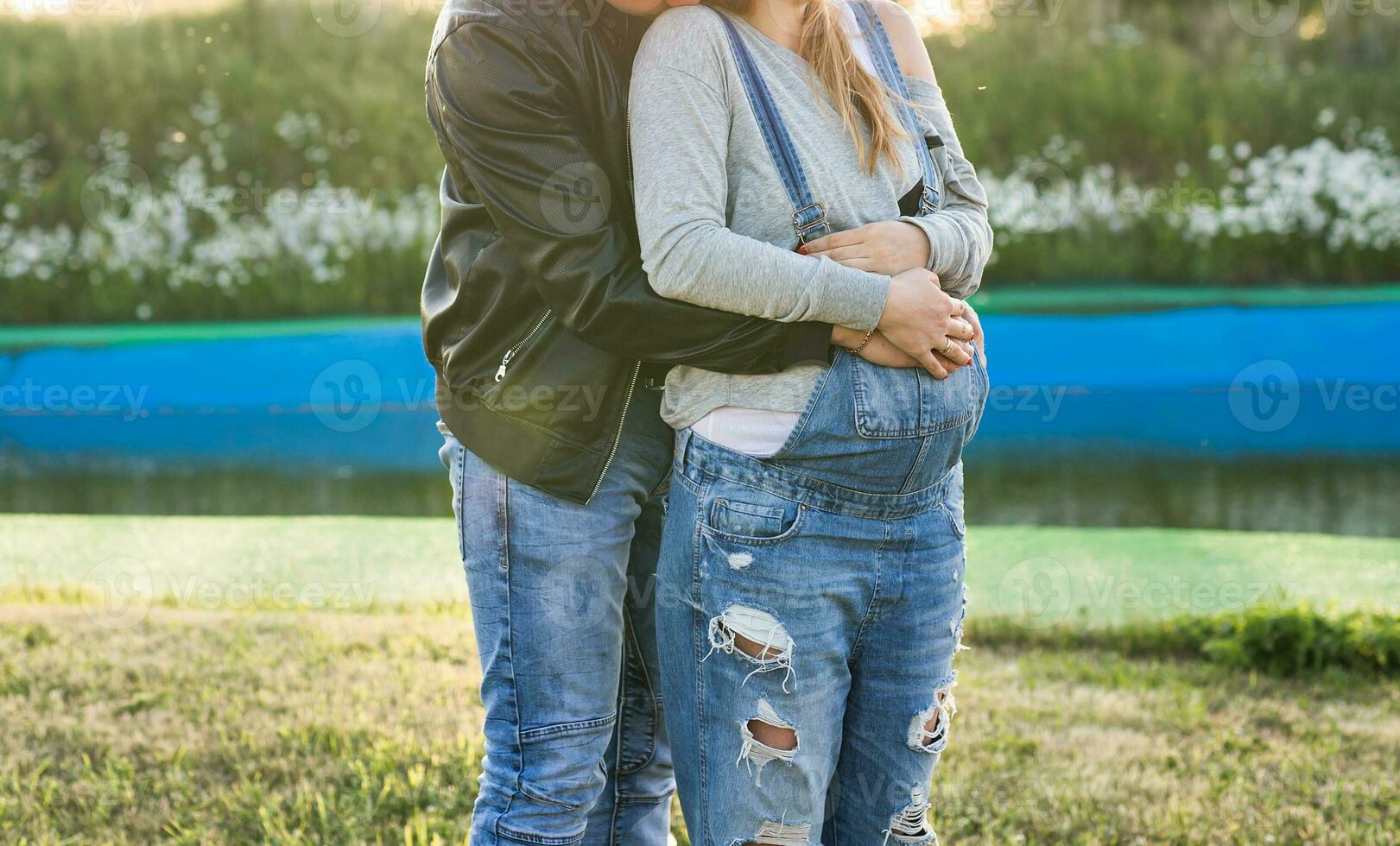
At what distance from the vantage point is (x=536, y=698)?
1.37 m

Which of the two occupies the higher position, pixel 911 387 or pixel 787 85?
pixel 787 85

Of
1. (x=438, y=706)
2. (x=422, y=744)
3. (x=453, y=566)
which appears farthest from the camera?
(x=453, y=566)

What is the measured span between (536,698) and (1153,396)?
20.8 ft

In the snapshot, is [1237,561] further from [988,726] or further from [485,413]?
[485,413]

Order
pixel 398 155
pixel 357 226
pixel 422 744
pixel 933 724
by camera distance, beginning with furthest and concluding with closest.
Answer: pixel 398 155
pixel 357 226
pixel 422 744
pixel 933 724

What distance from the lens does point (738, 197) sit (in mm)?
1236

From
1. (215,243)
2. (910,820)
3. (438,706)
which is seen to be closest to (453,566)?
(438,706)

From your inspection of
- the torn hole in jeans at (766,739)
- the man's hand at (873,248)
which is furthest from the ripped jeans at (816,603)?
the man's hand at (873,248)

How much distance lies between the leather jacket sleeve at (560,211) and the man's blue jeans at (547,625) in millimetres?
196

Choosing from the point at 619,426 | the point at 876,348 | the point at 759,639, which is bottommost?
the point at 759,639

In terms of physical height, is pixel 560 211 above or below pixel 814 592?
above

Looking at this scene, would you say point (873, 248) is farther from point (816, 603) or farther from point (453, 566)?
point (453, 566)

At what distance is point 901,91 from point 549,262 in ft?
1.46

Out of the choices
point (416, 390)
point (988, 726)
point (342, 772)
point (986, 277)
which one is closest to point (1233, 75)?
point (986, 277)
